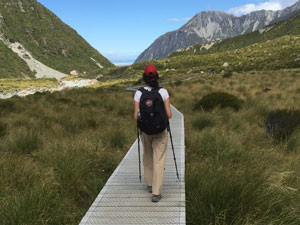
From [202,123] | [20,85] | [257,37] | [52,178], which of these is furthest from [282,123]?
[257,37]

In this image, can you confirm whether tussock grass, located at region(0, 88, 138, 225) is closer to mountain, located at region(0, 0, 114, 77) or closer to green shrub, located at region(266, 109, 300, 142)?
green shrub, located at region(266, 109, 300, 142)

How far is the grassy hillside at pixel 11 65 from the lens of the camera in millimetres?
111156

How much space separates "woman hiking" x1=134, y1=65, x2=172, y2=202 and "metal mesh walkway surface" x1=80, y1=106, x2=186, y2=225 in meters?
0.23

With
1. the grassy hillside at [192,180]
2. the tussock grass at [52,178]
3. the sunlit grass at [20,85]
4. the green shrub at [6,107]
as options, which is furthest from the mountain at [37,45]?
the grassy hillside at [192,180]

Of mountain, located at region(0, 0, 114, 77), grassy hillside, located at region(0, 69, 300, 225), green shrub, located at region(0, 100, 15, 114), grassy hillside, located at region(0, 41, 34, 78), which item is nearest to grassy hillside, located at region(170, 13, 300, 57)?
mountain, located at region(0, 0, 114, 77)

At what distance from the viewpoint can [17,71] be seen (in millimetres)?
114875

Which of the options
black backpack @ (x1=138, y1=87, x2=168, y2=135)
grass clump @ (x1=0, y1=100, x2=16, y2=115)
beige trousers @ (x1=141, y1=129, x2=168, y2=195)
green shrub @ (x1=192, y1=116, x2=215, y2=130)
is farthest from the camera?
grass clump @ (x1=0, y1=100, x2=16, y2=115)

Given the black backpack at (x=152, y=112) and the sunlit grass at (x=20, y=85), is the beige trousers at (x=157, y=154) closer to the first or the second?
the black backpack at (x=152, y=112)

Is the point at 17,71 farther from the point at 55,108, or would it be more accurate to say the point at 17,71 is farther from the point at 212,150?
the point at 212,150

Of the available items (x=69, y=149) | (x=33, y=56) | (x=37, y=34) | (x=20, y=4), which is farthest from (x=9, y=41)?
(x=69, y=149)

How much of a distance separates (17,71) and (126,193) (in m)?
127

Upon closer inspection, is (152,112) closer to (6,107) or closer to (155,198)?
(155,198)

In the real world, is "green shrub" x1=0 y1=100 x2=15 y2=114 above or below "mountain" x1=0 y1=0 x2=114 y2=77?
below

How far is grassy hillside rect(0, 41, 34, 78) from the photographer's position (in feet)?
365
